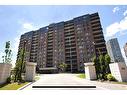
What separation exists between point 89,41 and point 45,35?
28948 millimetres

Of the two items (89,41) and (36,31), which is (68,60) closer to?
(89,41)

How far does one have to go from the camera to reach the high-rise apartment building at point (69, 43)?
5847cm

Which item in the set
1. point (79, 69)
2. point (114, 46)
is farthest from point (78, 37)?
point (114, 46)

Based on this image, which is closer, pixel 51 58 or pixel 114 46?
pixel 51 58

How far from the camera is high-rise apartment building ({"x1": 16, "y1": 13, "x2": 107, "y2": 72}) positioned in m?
58.5

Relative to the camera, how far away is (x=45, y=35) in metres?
75.7

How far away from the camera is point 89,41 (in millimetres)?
59594

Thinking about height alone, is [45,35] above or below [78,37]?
above

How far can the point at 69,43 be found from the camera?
214ft
